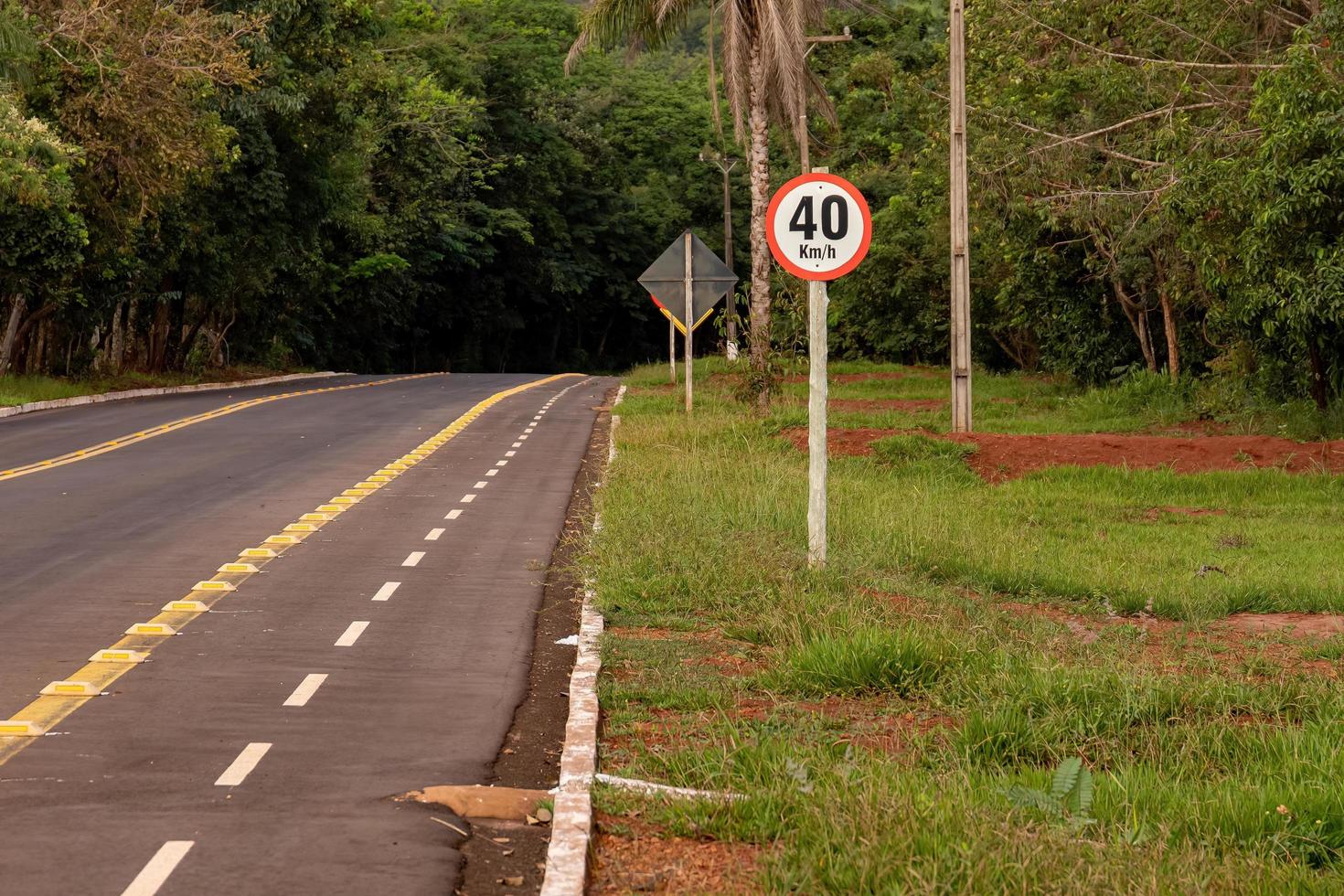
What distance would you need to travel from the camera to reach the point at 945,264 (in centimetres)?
4631

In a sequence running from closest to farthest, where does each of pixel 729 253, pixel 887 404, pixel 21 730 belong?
1. pixel 21 730
2. pixel 887 404
3. pixel 729 253

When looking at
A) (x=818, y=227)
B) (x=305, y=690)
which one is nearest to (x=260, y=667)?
(x=305, y=690)

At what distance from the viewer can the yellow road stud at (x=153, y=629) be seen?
1011cm

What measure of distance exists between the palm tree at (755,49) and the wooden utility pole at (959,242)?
5.41m

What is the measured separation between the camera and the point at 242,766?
710 cm

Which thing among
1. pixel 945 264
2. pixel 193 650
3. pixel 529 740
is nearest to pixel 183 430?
pixel 193 650

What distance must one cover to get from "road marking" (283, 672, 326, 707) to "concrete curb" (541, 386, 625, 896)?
1350 mm

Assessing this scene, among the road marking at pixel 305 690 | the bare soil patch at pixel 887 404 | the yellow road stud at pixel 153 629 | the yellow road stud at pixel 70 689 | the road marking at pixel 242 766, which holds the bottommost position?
the bare soil patch at pixel 887 404

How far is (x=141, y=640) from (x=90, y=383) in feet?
102

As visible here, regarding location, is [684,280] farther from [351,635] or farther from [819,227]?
[351,635]

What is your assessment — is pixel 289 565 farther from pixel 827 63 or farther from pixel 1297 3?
pixel 827 63

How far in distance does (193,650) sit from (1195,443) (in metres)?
15.2

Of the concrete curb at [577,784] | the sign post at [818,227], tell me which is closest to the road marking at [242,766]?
the concrete curb at [577,784]

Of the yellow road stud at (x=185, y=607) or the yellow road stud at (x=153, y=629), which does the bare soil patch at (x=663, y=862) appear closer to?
the yellow road stud at (x=153, y=629)
